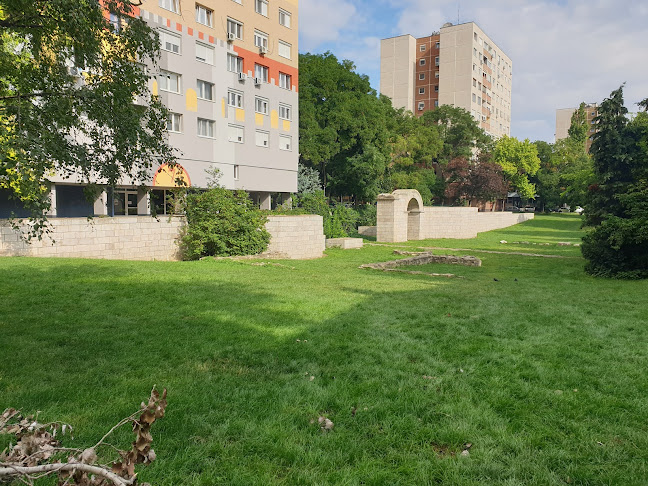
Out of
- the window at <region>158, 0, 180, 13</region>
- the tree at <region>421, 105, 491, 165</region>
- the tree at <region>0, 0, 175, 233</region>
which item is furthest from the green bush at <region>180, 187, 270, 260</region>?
the tree at <region>421, 105, 491, 165</region>

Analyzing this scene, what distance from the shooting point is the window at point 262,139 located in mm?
34688

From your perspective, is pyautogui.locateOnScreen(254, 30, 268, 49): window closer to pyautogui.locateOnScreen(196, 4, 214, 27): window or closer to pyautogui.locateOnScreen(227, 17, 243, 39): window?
pyautogui.locateOnScreen(227, 17, 243, 39): window

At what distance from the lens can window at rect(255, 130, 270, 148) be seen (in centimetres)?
3469

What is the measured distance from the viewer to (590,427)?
12.7 feet

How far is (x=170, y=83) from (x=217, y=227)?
15406 mm

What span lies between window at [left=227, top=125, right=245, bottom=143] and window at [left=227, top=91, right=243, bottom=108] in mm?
1496

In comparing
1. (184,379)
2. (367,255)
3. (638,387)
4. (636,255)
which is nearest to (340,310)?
(184,379)

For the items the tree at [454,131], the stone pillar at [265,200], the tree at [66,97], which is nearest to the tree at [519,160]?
the tree at [454,131]

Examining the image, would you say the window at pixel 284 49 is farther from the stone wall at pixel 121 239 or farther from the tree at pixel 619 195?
the tree at pixel 619 195

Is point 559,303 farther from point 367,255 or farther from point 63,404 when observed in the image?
point 367,255

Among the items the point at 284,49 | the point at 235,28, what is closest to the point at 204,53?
the point at 235,28

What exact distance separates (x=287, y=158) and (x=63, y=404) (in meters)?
34.0

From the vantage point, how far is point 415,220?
108ft

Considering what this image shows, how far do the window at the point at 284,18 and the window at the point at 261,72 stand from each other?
402 centimetres
